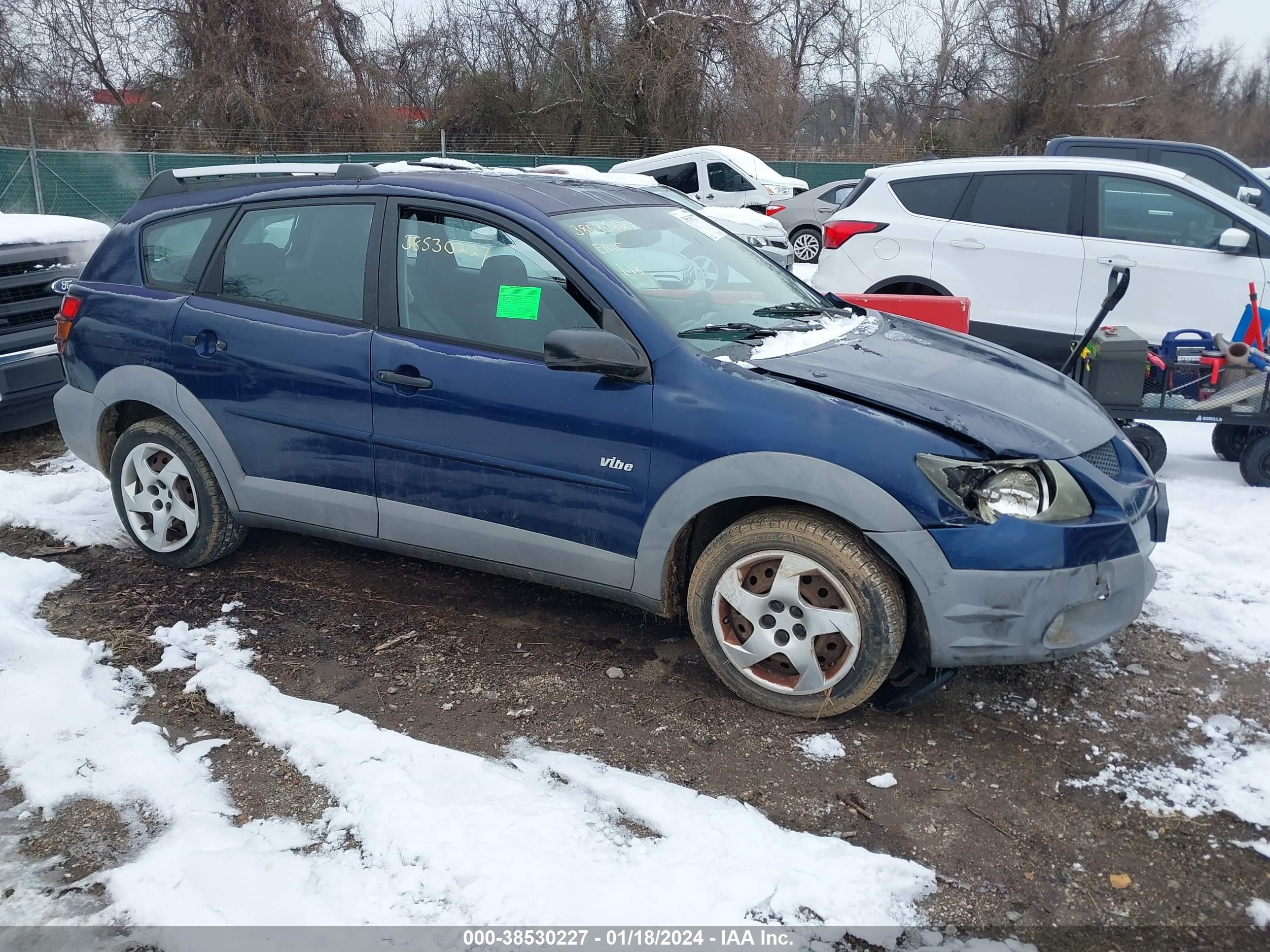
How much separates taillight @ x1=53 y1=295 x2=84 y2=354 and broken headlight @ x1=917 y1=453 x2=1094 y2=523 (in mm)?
3881

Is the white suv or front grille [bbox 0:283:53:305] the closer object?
front grille [bbox 0:283:53:305]

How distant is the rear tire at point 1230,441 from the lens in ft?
20.9

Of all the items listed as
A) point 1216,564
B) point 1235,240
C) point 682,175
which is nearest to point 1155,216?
point 1235,240

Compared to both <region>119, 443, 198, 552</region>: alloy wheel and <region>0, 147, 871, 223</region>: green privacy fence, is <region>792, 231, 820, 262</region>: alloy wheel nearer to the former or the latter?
<region>0, 147, 871, 223</region>: green privacy fence

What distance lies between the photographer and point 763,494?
3359mm

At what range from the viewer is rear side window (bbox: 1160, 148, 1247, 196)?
10.4 metres

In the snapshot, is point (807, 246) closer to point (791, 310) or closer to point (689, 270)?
point (791, 310)

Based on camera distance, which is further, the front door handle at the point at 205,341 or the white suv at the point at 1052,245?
→ the white suv at the point at 1052,245

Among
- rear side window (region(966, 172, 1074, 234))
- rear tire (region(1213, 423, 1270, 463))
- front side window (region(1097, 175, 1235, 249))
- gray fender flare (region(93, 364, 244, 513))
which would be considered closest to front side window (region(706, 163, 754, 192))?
rear side window (region(966, 172, 1074, 234))

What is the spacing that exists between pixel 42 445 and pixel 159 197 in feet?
9.78

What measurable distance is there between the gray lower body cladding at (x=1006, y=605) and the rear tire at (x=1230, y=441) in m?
3.74

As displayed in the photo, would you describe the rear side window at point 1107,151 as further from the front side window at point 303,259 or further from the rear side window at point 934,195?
the front side window at point 303,259

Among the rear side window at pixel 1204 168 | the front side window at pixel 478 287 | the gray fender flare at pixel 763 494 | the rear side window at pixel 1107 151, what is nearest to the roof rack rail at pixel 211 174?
the front side window at pixel 478 287

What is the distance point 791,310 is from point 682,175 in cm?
1390
